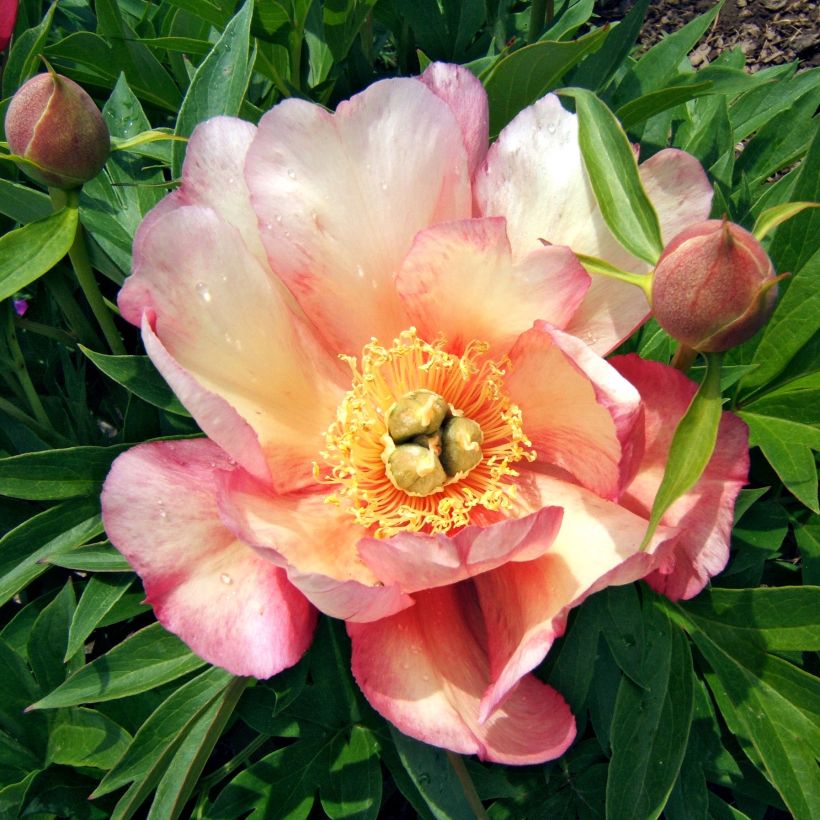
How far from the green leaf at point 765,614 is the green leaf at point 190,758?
61 centimetres

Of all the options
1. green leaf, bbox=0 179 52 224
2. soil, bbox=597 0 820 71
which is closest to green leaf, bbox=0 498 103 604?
green leaf, bbox=0 179 52 224

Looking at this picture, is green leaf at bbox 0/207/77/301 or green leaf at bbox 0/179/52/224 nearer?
green leaf at bbox 0/207/77/301

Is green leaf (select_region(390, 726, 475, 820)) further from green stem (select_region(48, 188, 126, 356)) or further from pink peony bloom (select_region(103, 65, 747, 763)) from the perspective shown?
green stem (select_region(48, 188, 126, 356))

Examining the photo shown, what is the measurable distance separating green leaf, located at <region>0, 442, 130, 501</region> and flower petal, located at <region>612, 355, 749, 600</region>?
67 centimetres

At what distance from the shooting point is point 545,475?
1081mm

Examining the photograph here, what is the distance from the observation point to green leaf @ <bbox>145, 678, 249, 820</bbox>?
1.02 m

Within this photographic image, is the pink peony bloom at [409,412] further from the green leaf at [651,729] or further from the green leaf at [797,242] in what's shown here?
the green leaf at [797,242]

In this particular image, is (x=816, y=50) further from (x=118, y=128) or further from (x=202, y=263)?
(x=202, y=263)

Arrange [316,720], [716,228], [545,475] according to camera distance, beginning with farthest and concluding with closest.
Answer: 1. [316,720]
2. [545,475]
3. [716,228]

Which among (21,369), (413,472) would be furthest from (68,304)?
(413,472)

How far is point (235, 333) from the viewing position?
100cm

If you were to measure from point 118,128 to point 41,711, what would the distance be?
856 mm

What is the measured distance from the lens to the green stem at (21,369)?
126 centimetres

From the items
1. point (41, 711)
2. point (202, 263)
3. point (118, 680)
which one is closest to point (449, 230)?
point (202, 263)
